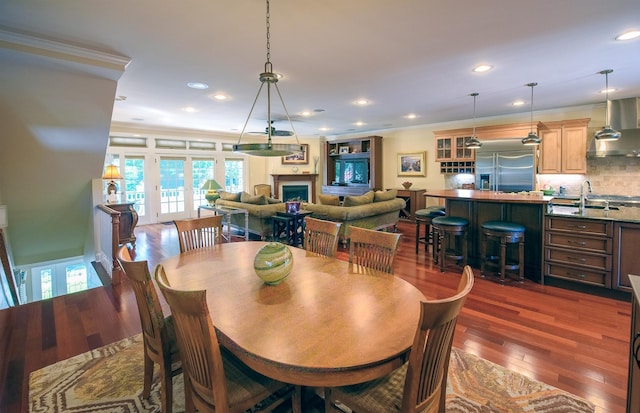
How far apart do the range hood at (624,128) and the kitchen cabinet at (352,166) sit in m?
4.70

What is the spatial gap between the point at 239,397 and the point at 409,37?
9.90 feet

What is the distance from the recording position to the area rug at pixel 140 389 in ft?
6.09

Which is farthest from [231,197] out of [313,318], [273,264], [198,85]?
[313,318]

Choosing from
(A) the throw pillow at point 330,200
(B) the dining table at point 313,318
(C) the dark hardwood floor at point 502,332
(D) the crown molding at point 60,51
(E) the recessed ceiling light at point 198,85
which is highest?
(E) the recessed ceiling light at point 198,85

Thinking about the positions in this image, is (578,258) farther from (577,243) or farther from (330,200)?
(330,200)

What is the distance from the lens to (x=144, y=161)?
8.02m

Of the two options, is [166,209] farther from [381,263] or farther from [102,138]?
[381,263]

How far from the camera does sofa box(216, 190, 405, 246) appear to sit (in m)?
5.38

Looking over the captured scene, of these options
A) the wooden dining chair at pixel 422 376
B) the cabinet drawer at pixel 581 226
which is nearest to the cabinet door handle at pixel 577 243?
the cabinet drawer at pixel 581 226

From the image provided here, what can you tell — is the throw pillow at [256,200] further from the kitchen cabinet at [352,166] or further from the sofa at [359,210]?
the kitchen cabinet at [352,166]

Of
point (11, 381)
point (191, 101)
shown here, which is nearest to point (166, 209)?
point (191, 101)

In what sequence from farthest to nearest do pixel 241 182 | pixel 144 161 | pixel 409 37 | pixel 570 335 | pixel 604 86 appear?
1. pixel 241 182
2. pixel 144 161
3. pixel 604 86
4. pixel 409 37
5. pixel 570 335

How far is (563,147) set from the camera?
5.85 metres

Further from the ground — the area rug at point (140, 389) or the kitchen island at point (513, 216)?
the kitchen island at point (513, 216)
